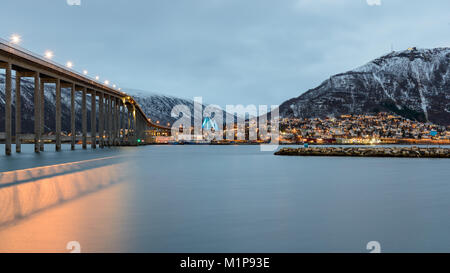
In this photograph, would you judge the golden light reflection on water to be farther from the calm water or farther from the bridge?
the bridge

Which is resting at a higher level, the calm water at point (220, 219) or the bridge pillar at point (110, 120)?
the bridge pillar at point (110, 120)

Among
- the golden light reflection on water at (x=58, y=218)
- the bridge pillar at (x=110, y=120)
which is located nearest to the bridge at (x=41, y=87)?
the bridge pillar at (x=110, y=120)

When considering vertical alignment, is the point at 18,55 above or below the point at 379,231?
above

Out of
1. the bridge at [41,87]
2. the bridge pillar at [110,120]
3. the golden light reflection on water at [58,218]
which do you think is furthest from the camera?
the bridge pillar at [110,120]

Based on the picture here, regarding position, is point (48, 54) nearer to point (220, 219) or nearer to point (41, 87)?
point (41, 87)

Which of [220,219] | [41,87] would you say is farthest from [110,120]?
[220,219]

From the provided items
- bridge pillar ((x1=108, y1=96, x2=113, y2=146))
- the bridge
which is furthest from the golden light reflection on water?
bridge pillar ((x1=108, y1=96, x2=113, y2=146))

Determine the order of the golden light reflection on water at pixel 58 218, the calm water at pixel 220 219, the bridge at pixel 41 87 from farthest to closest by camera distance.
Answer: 1. the bridge at pixel 41 87
2. the calm water at pixel 220 219
3. the golden light reflection on water at pixel 58 218

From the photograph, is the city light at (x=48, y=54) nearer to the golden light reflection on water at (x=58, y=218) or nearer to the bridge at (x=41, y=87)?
the bridge at (x=41, y=87)

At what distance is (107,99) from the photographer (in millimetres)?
107312

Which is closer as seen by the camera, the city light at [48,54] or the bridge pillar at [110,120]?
the city light at [48,54]
